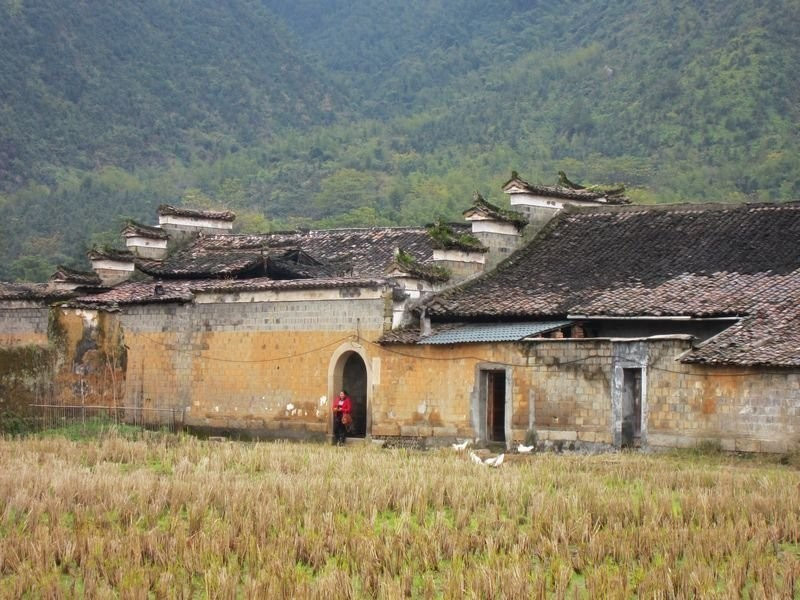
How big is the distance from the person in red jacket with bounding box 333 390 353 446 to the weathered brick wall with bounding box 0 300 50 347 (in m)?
8.32

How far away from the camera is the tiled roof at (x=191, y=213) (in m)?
38.1

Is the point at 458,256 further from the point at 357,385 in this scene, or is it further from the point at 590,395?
the point at 590,395

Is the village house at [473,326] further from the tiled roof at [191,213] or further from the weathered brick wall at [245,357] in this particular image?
the tiled roof at [191,213]

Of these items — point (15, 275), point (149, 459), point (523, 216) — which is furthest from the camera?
point (15, 275)

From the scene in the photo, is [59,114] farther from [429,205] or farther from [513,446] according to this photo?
[513,446]

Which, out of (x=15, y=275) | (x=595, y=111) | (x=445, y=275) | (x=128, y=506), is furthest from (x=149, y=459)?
(x=595, y=111)

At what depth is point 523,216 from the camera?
32375 mm

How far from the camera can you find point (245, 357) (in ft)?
104

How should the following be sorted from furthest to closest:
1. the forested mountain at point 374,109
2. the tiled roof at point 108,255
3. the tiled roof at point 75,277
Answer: the forested mountain at point 374,109 < the tiled roof at point 75,277 < the tiled roof at point 108,255

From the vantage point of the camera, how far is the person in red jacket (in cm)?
2886

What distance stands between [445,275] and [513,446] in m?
4.63

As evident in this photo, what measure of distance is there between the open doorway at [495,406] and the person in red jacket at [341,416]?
2691mm

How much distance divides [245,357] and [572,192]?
26.4ft

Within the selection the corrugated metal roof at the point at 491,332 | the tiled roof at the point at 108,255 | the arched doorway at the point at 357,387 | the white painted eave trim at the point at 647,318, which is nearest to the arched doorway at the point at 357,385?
the arched doorway at the point at 357,387
